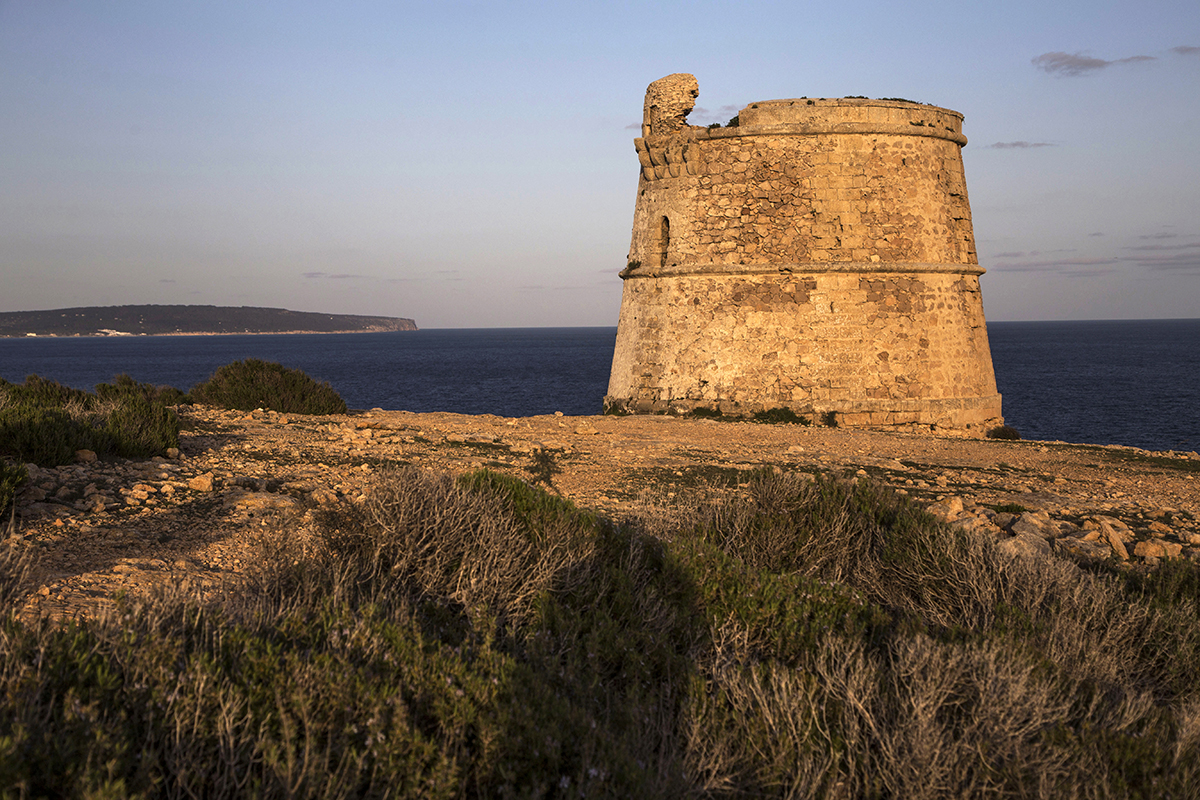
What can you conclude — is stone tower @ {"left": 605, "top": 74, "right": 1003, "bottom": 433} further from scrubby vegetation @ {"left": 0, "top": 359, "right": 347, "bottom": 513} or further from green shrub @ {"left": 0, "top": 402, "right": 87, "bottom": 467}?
green shrub @ {"left": 0, "top": 402, "right": 87, "bottom": 467}

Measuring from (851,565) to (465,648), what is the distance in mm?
2707

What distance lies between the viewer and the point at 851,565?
4.57 meters

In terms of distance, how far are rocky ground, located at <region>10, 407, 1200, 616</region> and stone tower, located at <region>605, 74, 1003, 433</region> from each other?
1.39 meters

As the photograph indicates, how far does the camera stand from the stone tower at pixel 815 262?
12.6 metres

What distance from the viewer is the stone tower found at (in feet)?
41.3

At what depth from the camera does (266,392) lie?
457 inches

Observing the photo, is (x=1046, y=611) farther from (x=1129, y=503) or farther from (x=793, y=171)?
(x=793, y=171)

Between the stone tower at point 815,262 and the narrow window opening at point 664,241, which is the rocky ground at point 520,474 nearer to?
the stone tower at point 815,262

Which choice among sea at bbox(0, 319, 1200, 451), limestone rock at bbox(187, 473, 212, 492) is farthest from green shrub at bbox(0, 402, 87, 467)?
sea at bbox(0, 319, 1200, 451)

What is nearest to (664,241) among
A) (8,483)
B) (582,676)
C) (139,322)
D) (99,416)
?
(99,416)

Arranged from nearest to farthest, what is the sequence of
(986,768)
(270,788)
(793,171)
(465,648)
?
(270,788) → (986,768) → (465,648) → (793,171)

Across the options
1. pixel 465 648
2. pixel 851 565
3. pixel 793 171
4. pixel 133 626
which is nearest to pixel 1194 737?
pixel 851 565

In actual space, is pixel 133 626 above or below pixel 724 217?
below

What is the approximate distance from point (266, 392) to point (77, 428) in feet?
17.9
